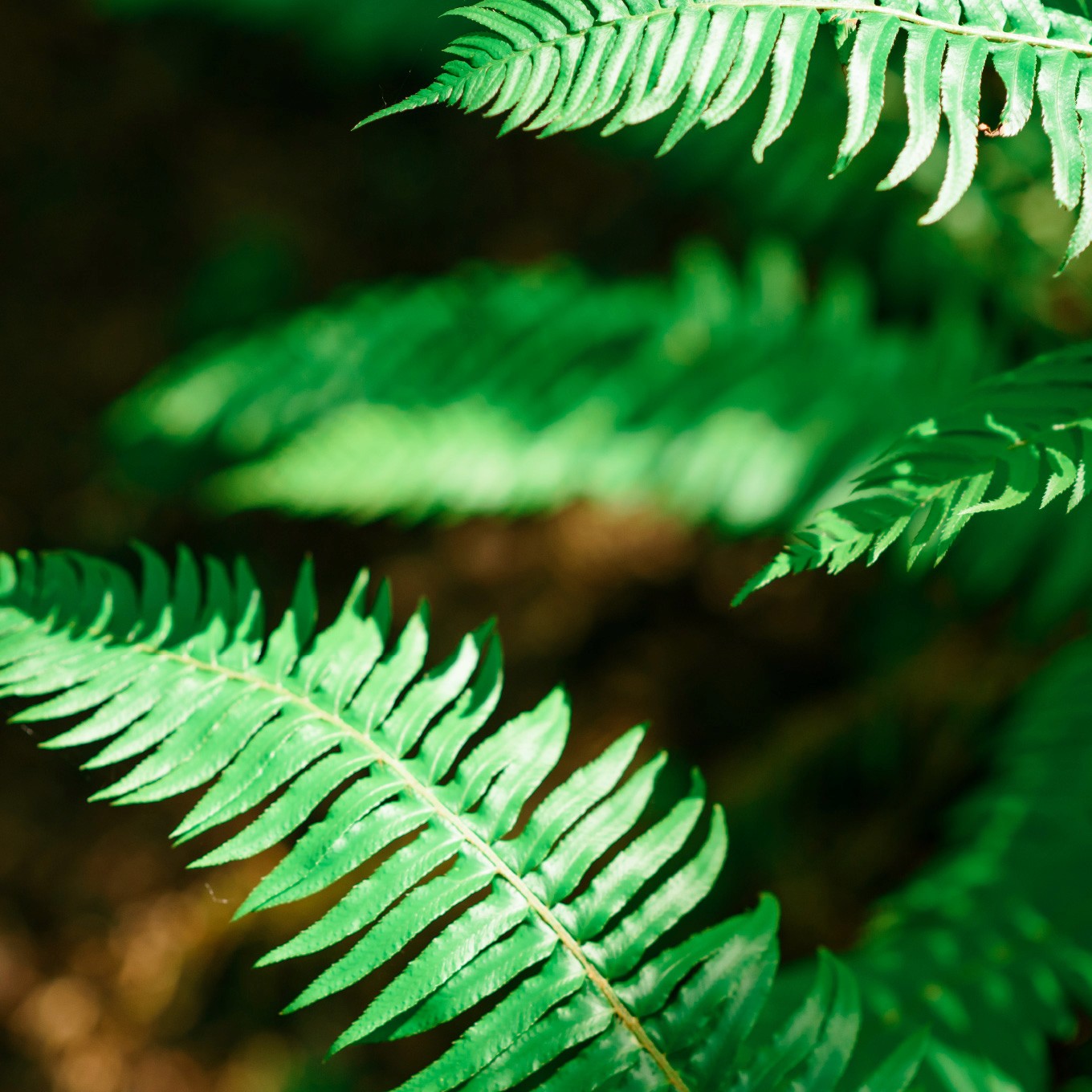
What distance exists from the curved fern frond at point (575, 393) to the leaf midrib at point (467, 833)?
1.07 meters

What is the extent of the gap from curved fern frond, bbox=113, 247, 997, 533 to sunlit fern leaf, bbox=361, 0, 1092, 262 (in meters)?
1.10

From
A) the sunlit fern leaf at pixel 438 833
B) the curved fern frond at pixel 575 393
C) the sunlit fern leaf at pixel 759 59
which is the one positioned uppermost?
the sunlit fern leaf at pixel 759 59

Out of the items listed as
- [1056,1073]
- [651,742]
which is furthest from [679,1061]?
[651,742]

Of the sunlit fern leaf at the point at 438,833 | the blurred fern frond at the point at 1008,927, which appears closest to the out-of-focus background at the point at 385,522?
the blurred fern frond at the point at 1008,927

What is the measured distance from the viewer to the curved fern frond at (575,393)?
6.49 ft

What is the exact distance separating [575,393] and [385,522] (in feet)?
3.86

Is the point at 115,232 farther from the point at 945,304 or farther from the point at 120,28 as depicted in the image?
the point at 945,304

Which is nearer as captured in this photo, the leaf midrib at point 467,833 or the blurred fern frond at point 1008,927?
the leaf midrib at point 467,833

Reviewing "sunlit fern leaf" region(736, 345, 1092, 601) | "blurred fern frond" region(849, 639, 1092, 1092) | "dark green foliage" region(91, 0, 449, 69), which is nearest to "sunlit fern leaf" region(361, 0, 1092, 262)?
"sunlit fern leaf" region(736, 345, 1092, 601)

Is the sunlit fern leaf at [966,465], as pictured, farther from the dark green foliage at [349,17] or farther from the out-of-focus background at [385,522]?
the dark green foliage at [349,17]

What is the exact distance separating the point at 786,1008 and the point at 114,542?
8.47ft

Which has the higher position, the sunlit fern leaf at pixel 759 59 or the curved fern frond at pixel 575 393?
A: the sunlit fern leaf at pixel 759 59

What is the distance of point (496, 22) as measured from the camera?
2.81 ft

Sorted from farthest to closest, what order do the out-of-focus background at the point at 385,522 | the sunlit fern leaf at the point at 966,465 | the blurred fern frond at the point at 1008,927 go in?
the out-of-focus background at the point at 385,522 → the blurred fern frond at the point at 1008,927 → the sunlit fern leaf at the point at 966,465
